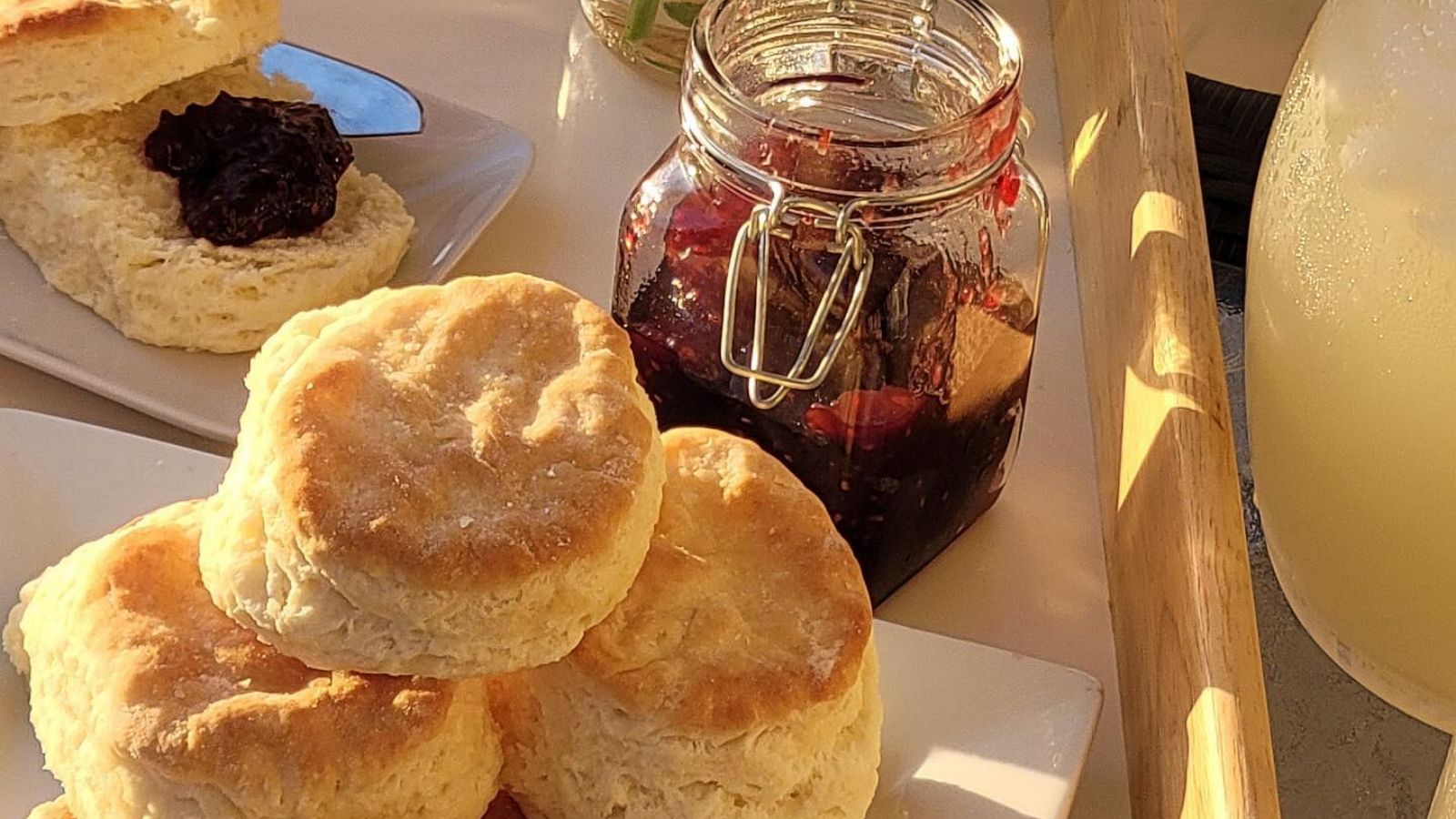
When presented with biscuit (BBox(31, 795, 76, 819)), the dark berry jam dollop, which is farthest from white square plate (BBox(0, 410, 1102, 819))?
the dark berry jam dollop

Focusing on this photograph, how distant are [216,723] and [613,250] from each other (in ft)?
1.62

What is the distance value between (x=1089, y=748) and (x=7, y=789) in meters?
0.43

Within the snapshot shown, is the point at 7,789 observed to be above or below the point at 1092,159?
below

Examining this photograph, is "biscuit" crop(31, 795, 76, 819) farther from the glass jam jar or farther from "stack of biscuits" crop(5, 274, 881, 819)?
the glass jam jar

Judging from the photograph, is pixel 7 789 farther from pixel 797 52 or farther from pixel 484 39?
pixel 484 39

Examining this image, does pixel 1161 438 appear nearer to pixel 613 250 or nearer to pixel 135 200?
pixel 613 250

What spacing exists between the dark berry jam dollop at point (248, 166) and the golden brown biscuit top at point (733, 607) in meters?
0.31

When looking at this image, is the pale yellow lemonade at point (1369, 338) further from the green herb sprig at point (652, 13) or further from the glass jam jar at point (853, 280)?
the green herb sprig at point (652, 13)

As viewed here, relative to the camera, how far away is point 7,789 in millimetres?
622

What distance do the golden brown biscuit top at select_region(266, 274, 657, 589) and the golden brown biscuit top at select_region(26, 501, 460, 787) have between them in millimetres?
57

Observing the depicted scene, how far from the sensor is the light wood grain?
625mm

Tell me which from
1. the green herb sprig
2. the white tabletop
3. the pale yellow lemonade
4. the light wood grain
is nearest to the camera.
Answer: the pale yellow lemonade

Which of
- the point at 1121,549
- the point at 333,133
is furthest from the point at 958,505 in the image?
the point at 333,133

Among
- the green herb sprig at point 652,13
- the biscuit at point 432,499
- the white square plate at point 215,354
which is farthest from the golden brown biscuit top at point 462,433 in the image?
the green herb sprig at point 652,13
